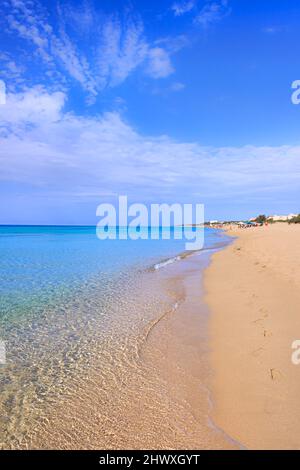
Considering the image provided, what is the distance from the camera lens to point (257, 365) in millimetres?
5129

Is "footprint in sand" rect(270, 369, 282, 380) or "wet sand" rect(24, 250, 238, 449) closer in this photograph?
"wet sand" rect(24, 250, 238, 449)

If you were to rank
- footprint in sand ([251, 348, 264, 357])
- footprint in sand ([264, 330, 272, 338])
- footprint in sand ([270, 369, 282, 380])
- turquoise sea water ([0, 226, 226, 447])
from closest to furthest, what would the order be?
turquoise sea water ([0, 226, 226, 447])
footprint in sand ([270, 369, 282, 380])
footprint in sand ([251, 348, 264, 357])
footprint in sand ([264, 330, 272, 338])

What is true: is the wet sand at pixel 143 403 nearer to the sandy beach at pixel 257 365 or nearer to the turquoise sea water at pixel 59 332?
the turquoise sea water at pixel 59 332

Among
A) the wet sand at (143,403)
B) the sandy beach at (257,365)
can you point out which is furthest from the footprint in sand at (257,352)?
the wet sand at (143,403)

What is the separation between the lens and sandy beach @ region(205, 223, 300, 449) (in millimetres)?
3578

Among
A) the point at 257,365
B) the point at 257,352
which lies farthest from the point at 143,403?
the point at 257,352

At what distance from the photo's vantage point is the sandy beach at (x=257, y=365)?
3578 millimetres

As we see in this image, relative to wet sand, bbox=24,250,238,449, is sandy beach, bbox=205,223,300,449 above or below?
above

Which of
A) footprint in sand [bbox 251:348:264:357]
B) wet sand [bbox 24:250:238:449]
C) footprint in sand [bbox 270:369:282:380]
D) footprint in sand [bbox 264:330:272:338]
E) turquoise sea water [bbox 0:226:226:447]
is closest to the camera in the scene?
wet sand [bbox 24:250:238:449]

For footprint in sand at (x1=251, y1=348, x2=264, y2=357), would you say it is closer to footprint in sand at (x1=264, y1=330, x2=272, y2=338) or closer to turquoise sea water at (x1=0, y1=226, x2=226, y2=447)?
footprint in sand at (x1=264, y1=330, x2=272, y2=338)

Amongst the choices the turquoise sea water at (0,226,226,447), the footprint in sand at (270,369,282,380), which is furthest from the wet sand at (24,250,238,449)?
the footprint in sand at (270,369,282,380)

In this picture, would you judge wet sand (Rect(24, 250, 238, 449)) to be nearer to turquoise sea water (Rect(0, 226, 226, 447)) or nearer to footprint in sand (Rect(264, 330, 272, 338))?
turquoise sea water (Rect(0, 226, 226, 447))

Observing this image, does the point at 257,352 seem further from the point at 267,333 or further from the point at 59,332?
the point at 59,332

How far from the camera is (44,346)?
249 inches
